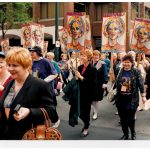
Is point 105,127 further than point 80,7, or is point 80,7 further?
point 80,7

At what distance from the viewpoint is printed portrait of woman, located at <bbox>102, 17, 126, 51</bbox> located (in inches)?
522

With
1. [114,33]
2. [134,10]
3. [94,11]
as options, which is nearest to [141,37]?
[114,33]

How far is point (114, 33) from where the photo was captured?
43.7ft

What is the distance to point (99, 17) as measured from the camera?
3769 cm

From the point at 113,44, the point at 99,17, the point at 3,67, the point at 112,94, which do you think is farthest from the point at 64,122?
the point at 99,17

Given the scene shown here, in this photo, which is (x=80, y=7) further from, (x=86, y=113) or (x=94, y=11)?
(x=86, y=113)

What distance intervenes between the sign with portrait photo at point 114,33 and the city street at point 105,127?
233cm

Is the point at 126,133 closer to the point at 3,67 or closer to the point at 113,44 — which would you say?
the point at 3,67

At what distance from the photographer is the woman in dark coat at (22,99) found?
142 inches

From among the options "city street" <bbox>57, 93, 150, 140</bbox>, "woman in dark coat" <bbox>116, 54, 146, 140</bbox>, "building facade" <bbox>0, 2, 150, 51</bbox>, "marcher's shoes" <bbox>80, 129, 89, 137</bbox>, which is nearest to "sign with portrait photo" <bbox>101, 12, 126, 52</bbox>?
"city street" <bbox>57, 93, 150, 140</bbox>

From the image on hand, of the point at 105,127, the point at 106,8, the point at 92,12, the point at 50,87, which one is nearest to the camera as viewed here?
the point at 50,87

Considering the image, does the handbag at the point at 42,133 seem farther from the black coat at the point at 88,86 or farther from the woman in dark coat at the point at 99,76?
the woman in dark coat at the point at 99,76

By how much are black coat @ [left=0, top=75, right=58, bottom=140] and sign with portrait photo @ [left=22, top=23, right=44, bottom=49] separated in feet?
40.6

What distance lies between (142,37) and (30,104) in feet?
28.5
